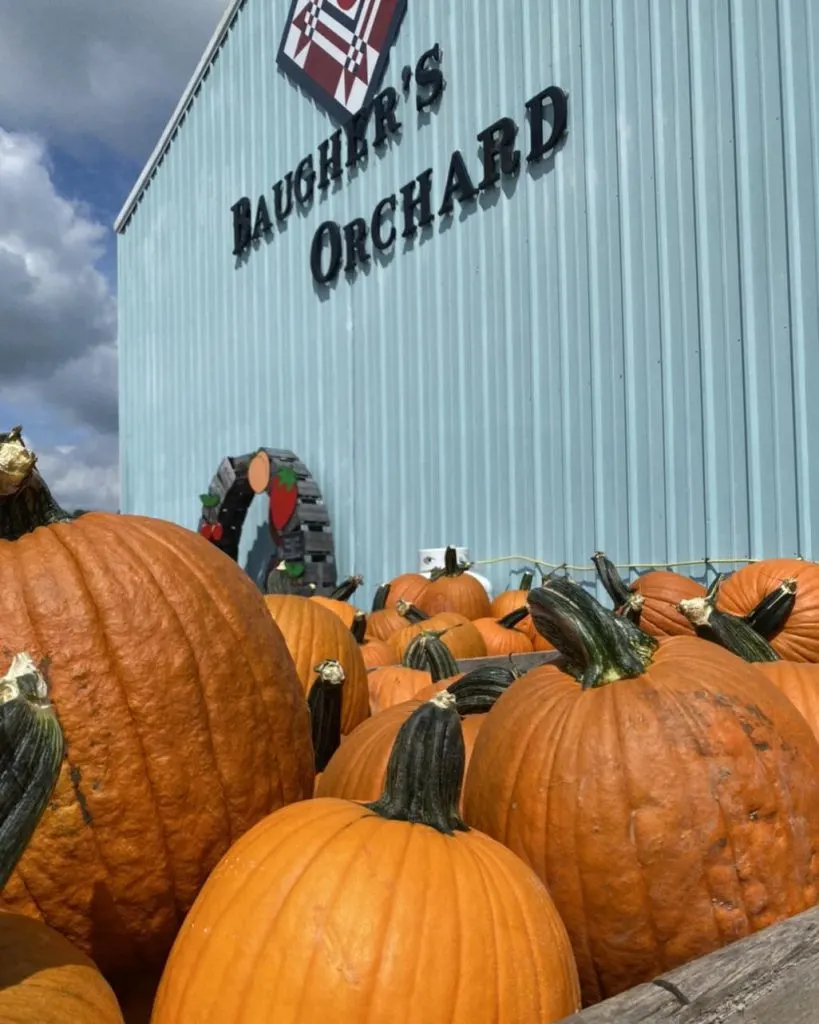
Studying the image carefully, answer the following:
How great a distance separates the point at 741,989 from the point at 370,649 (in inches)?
127

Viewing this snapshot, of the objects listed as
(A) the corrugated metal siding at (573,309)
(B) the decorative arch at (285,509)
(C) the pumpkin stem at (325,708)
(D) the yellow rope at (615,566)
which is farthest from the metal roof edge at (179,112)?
(C) the pumpkin stem at (325,708)

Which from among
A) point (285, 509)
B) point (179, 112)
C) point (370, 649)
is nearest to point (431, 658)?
point (370, 649)

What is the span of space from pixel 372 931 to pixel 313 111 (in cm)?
1073

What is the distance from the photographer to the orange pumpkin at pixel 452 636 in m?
4.37

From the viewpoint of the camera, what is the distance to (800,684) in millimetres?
2055

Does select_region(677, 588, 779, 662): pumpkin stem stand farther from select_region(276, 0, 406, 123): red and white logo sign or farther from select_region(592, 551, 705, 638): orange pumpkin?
select_region(276, 0, 406, 123): red and white logo sign

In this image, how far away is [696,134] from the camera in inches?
239

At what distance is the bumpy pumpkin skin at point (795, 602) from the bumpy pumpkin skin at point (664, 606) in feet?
0.86

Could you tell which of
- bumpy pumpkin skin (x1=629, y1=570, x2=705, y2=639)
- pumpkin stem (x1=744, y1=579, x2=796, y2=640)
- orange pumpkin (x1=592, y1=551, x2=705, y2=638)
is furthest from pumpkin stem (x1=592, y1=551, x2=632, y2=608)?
pumpkin stem (x1=744, y1=579, x2=796, y2=640)

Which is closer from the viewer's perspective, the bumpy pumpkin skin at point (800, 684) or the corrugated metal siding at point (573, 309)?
the bumpy pumpkin skin at point (800, 684)

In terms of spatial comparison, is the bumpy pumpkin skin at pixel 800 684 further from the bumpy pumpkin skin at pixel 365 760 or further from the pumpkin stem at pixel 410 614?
the pumpkin stem at pixel 410 614

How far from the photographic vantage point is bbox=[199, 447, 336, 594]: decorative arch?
950 cm

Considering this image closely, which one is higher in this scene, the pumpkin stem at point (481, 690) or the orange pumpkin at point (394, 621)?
the pumpkin stem at point (481, 690)

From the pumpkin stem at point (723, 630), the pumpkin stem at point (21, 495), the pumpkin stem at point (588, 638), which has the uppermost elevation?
the pumpkin stem at point (21, 495)
